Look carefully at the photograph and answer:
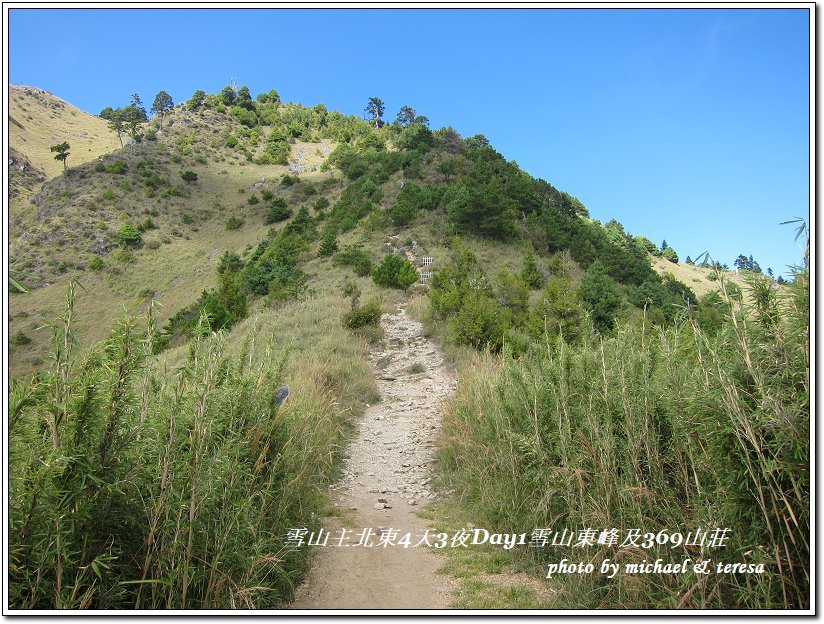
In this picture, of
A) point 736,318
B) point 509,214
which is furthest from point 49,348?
point 509,214

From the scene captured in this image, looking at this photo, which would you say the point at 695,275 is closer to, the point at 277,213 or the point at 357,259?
the point at 357,259

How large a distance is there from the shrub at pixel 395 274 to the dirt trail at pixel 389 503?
7615 mm

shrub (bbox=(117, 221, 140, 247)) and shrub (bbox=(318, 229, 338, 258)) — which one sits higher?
shrub (bbox=(117, 221, 140, 247))

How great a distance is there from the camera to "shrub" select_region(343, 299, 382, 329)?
48.8 ft

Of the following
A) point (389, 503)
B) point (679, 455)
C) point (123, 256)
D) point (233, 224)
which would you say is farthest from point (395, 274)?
point (233, 224)

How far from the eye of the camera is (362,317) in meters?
15.0

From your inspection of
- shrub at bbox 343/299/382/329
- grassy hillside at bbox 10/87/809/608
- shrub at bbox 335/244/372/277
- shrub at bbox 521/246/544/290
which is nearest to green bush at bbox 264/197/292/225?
shrub at bbox 335/244/372/277

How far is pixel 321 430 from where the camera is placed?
570 centimetres

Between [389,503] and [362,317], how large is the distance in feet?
33.0

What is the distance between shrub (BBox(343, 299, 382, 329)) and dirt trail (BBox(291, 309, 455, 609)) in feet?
7.98

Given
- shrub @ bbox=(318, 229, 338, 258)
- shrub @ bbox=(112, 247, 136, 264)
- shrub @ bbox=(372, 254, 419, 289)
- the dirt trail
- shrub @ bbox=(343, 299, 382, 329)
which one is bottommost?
the dirt trail

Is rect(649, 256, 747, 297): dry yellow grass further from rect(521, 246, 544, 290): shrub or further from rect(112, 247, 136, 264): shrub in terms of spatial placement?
rect(112, 247, 136, 264): shrub

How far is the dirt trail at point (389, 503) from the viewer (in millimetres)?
2969

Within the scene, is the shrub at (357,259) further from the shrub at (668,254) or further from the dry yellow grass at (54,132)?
the dry yellow grass at (54,132)
